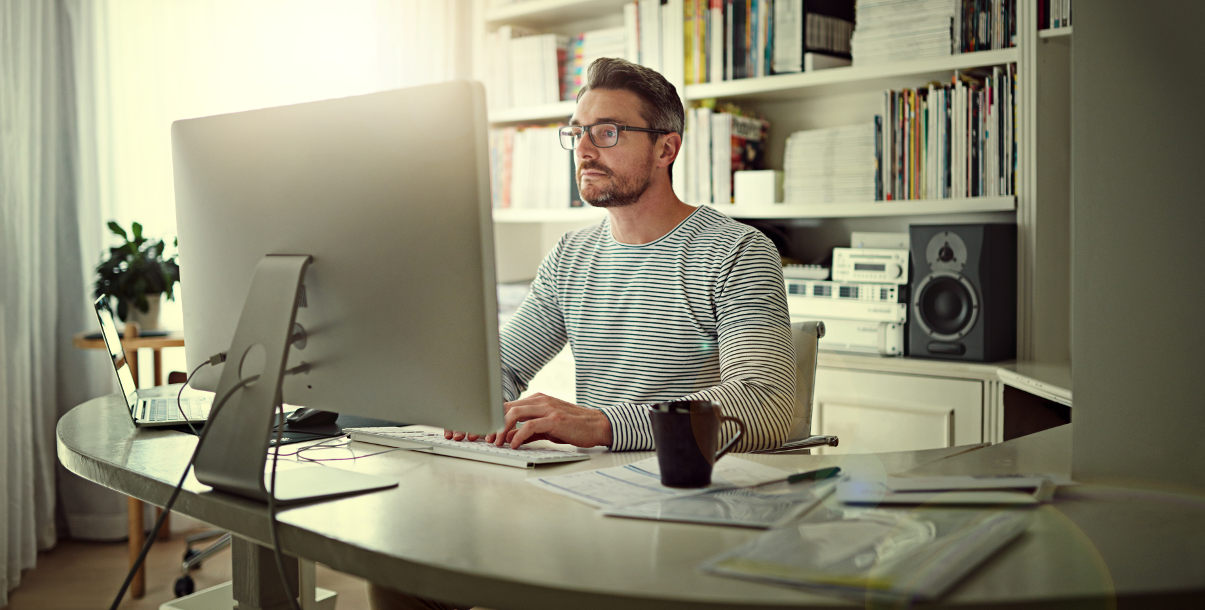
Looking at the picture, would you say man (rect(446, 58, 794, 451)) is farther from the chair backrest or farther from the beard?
the chair backrest

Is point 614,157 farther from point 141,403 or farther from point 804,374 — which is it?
point 141,403

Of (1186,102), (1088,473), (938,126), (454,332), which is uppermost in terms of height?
(938,126)

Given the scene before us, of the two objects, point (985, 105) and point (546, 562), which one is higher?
point (985, 105)

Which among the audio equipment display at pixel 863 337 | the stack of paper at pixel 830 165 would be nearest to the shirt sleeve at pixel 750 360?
the audio equipment display at pixel 863 337

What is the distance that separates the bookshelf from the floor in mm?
1557

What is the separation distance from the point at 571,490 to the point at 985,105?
77.7 inches

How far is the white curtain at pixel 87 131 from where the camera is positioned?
2936 millimetres

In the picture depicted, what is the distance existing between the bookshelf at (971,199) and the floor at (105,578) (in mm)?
1557

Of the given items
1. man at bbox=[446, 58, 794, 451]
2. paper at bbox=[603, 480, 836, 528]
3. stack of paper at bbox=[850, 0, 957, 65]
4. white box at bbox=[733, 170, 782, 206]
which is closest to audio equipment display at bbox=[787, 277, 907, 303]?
white box at bbox=[733, 170, 782, 206]

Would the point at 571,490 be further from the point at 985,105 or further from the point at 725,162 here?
the point at 725,162

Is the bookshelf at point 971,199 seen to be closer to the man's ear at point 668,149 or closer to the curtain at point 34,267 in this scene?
the man's ear at point 668,149

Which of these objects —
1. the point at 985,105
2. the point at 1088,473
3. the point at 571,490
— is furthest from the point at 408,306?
the point at 985,105

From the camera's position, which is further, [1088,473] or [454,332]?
[1088,473]

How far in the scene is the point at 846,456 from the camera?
48.8 inches
